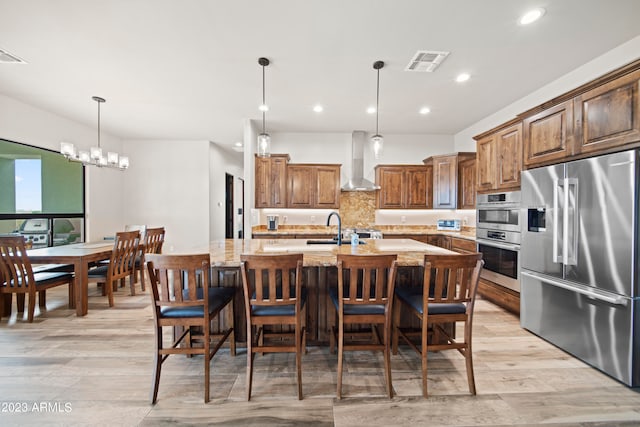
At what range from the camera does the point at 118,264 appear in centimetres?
368

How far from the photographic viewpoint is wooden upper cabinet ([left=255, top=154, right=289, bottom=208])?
17.2 feet

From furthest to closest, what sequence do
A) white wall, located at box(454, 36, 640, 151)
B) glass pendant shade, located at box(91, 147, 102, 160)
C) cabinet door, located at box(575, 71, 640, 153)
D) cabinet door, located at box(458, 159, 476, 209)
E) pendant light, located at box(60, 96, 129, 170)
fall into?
cabinet door, located at box(458, 159, 476, 209) < glass pendant shade, located at box(91, 147, 102, 160) < pendant light, located at box(60, 96, 129, 170) < white wall, located at box(454, 36, 640, 151) < cabinet door, located at box(575, 71, 640, 153)

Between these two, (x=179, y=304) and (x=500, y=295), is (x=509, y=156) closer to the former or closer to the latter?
(x=500, y=295)

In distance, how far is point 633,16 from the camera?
2238 mm

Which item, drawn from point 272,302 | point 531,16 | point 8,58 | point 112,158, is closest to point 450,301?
point 272,302

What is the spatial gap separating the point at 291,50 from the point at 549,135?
2735 millimetres

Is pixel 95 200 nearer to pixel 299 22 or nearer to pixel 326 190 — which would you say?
pixel 326 190

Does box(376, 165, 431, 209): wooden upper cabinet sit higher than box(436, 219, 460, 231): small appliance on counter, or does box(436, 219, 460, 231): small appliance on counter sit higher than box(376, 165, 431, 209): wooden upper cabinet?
box(376, 165, 431, 209): wooden upper cabinet

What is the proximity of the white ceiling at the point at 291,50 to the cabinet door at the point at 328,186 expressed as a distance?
4.18 feet

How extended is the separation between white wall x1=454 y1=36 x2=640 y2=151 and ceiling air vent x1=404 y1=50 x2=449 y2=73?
1.68 m

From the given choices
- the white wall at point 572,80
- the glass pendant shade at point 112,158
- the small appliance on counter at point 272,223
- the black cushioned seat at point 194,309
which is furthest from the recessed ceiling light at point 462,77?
the glass pendant shade at point 112,158

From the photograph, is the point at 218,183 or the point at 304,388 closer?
the point at 304,388

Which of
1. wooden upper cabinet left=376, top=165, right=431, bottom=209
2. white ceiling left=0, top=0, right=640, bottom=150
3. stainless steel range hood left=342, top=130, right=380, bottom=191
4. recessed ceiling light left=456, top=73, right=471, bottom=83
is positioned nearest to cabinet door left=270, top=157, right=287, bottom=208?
white ceiling left=0, top=0, right=640, bottom=150

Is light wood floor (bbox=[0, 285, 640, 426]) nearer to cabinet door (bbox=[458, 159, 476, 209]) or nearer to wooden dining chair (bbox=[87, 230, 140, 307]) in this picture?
wooden dining chair (bbox=[87, 230, 140, 307])
